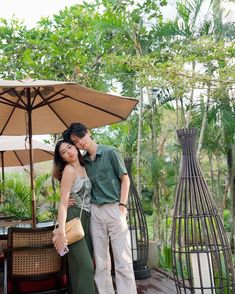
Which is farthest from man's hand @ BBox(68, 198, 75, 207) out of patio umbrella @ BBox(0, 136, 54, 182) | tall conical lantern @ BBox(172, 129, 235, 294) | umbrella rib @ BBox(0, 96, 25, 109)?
patio umbrella @ BBox(0, 136, 54, 182)

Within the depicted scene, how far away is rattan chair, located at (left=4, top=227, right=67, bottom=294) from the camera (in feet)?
8.54

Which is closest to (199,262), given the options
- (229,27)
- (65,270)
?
(65,270)

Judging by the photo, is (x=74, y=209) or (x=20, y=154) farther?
(x=20, y=154)

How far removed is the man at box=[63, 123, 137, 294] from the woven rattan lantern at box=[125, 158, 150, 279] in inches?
59.8

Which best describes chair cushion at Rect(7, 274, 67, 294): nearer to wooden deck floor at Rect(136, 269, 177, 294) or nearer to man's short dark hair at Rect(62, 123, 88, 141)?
man's short dark hair at Rect(62, 123, 88, 141)

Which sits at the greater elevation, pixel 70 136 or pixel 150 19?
pixel 150 19

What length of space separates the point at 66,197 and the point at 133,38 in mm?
6889

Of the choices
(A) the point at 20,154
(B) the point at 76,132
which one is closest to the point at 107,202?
(B) the point at 76,132

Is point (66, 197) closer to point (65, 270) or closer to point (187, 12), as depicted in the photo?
point (65, 270)

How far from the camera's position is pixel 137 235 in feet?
14.9

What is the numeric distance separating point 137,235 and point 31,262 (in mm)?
2034

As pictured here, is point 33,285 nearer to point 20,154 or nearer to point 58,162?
point 58,162

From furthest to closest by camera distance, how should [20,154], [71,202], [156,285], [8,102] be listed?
[20,154] → [156,285] → [8,102] → [71,202]

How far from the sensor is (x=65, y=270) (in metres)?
2.74
